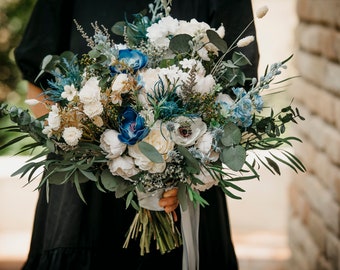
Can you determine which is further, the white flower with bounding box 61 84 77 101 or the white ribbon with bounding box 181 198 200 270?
the white ribbon with bounding box 181 198 200 270

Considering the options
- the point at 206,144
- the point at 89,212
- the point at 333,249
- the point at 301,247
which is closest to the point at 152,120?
the point at 206,144

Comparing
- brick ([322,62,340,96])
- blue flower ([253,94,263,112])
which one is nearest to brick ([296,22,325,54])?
brick ([322,62,340,96])

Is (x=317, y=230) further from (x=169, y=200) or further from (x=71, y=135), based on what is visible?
(x=71, y=135)

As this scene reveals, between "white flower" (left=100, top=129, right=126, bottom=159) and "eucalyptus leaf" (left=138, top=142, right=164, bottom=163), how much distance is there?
0.21 ft

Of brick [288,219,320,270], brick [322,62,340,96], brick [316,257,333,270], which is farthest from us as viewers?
brick [288,219,320,270]

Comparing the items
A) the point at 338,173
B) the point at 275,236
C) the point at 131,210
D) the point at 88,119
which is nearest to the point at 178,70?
the point at 88,119

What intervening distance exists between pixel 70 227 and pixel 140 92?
77 centimetres

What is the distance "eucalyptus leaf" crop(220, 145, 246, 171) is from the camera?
6.77ft

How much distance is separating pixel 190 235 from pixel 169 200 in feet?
0.60

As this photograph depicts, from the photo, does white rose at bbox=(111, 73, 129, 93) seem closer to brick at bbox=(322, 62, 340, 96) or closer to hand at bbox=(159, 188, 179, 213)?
hand at bbox=(159, 188, 179, 213)

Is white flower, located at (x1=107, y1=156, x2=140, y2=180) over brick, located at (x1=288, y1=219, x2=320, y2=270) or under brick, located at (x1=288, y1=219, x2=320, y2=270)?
under

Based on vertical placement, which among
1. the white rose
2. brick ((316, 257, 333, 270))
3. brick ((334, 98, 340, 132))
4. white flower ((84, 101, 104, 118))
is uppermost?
brick ((334, 98, 340, 132))

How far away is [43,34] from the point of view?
2711 mm

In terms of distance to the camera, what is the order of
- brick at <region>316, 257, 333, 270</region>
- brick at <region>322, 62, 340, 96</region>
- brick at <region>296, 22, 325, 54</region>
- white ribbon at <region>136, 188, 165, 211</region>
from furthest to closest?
brick at <region>296, 22, 325, 54</region> < brick at <region>316, 257, 333, 270</region> < brick at <region>322, 62, 340, 96</region> < white ribbon at <region>136, 188, 165, 211</region>
